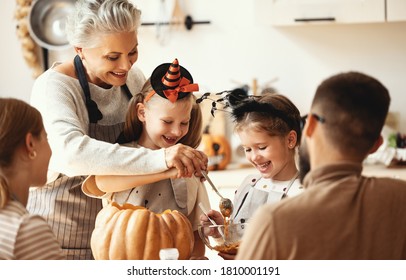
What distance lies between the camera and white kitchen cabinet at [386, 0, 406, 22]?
8.87 ft

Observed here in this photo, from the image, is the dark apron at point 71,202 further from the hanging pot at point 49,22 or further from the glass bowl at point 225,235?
the hanging pot at point 49,22

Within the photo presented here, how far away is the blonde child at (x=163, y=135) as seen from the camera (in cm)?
140

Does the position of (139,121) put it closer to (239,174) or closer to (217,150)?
(239,174)

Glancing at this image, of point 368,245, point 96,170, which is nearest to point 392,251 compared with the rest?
point 368,245

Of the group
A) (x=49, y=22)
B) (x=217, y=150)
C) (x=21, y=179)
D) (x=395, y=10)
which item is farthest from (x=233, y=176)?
(x=21, y=179)

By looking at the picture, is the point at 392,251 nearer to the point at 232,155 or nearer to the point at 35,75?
the point at 232,155

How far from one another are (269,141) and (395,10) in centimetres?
145

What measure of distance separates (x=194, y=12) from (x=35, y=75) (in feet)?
2.33

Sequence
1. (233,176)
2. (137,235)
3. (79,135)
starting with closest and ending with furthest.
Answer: (137,235)
(79,135)
(233,176)

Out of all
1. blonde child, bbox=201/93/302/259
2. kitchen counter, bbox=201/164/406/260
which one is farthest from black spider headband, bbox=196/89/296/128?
kitchen counter, bbox=201/164/406/260

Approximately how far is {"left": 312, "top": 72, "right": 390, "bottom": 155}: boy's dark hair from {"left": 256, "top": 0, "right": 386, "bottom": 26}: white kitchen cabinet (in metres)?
1.81

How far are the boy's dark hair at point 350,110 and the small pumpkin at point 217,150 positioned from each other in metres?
1.79

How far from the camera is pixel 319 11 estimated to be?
9.10 feet

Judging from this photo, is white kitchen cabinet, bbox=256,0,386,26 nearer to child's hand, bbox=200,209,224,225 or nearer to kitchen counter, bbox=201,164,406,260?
kitchen counter, bbox=201,164,406,260
